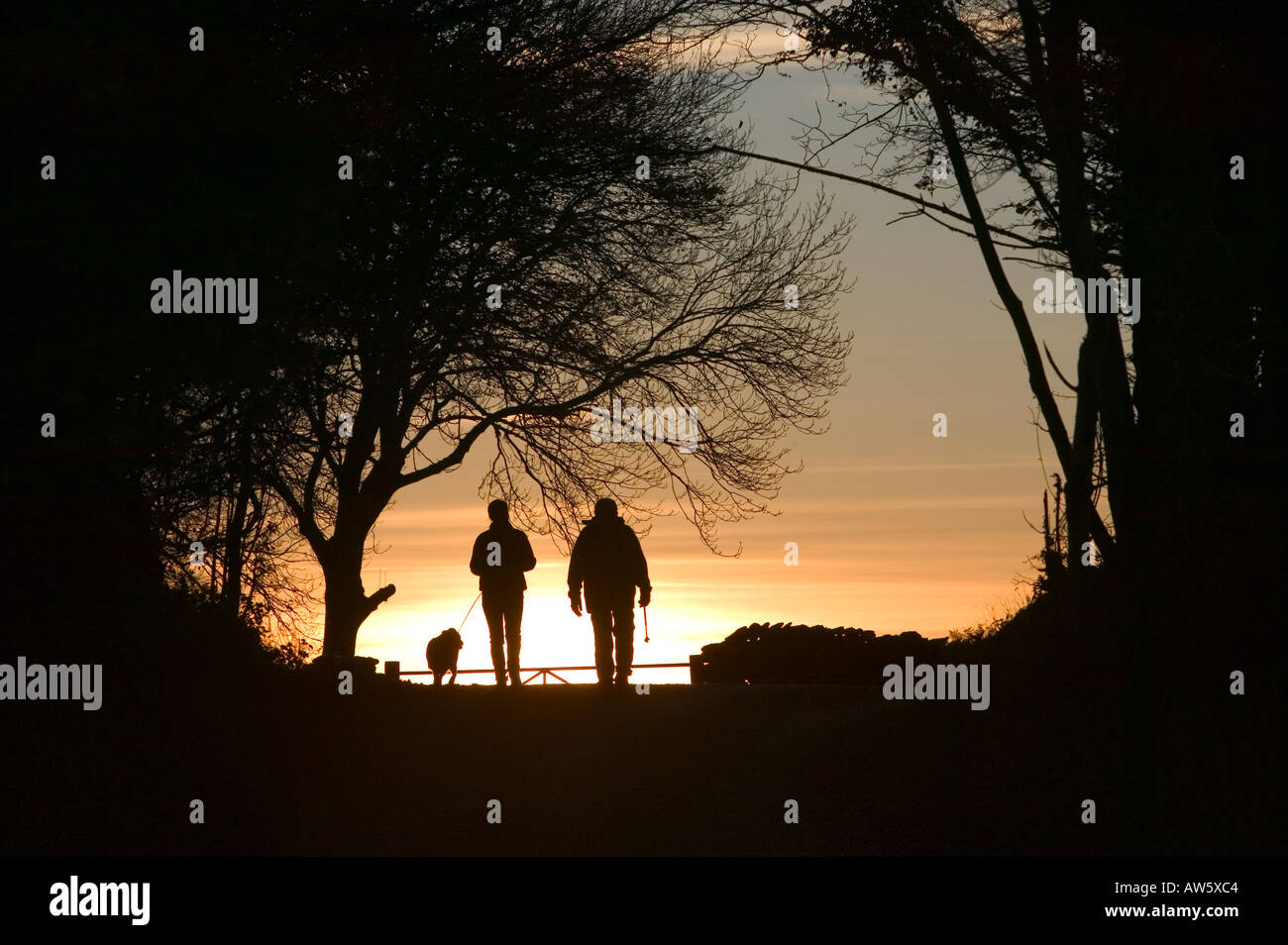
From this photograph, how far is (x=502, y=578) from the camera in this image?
1698 cm

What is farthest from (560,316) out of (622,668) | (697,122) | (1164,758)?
(1164,758)

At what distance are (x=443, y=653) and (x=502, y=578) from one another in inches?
242

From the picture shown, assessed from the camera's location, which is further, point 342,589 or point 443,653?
point 342,589

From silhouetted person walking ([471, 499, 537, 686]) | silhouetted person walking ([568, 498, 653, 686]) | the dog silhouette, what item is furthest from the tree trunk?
silhouetted person walking ([568, 498, 653, 686])

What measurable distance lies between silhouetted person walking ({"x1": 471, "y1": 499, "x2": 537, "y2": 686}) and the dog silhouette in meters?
5.47

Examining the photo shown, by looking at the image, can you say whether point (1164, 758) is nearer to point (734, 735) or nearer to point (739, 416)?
point (734, 735)

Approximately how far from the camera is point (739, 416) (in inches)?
1072

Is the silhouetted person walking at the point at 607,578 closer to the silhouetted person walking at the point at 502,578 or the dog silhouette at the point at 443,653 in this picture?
the silhouetted person walking at the point at 502,578

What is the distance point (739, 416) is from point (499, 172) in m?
11.1

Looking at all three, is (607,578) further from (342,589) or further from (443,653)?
(342,589)

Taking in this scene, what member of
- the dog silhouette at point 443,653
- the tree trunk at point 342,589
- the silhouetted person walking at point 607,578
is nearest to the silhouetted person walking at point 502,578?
the silhouetted person walking at point 607,578

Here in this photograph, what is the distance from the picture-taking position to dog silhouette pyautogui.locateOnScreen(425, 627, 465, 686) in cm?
2277

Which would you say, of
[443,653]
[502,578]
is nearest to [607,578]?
[502,578]

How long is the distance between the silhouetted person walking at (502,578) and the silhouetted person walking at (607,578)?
87 cm
